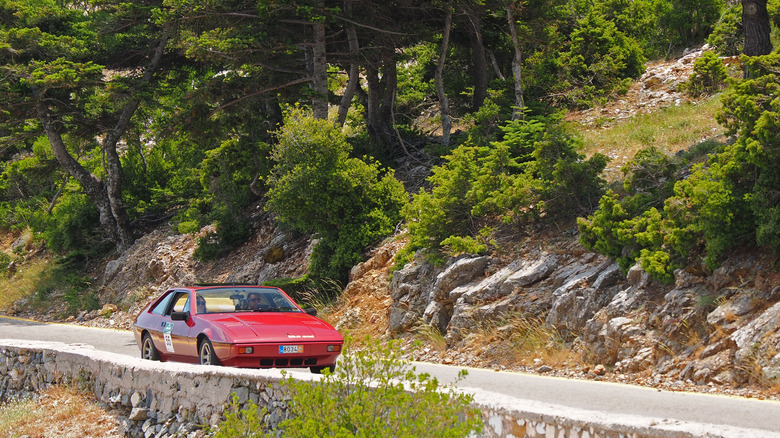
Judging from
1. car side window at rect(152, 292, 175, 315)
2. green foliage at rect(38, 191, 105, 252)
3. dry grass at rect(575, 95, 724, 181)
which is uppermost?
dry grass at rect(575, 95, 724, 181)

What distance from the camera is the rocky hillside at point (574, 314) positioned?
9.11 m

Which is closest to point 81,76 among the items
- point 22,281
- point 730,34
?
point 22,281

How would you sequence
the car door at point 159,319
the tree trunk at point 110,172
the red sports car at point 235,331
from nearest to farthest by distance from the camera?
the red sports car at point 235,331
the car door at point 159,319
the tree trunk at point 110,172

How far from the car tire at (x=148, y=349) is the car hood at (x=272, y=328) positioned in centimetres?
183

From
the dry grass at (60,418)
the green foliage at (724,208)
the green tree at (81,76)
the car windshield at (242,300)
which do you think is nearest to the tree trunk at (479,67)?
the green tree at (81,76)

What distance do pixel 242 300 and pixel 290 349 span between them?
178 centimetres

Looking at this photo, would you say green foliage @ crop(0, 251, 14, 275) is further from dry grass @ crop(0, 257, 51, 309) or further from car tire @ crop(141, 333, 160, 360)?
car tire @ crop(141, 333, 160, 360)

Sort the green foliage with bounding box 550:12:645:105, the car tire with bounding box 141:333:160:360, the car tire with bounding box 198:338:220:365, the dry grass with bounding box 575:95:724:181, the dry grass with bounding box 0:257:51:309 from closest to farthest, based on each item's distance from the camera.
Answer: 1. the car tire with bounding box 198:338:220:365
2. the car tire with bounding box 141:333:160:360
3. the dry grass with bounding box 575:95:724:181
4. the green foliage with bounding box 550:12:645:105
5. the dry grass with bounding box 0:257:51:309

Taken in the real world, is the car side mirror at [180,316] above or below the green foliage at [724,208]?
below

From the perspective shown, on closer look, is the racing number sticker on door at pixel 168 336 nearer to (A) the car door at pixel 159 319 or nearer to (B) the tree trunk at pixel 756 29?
(A) the car door at pixel 159 319

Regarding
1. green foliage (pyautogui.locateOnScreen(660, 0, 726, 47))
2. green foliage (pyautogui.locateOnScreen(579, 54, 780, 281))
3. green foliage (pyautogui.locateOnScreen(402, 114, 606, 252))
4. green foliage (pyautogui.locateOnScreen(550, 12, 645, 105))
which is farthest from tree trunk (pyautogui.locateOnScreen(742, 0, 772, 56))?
green foliage (pyautogui.locateOnScreen(660, 0, 726, 47))

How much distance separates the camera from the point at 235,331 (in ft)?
31.1

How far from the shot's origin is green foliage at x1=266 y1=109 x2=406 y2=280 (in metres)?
18.4

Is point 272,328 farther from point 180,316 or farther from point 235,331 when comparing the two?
point 180,316
